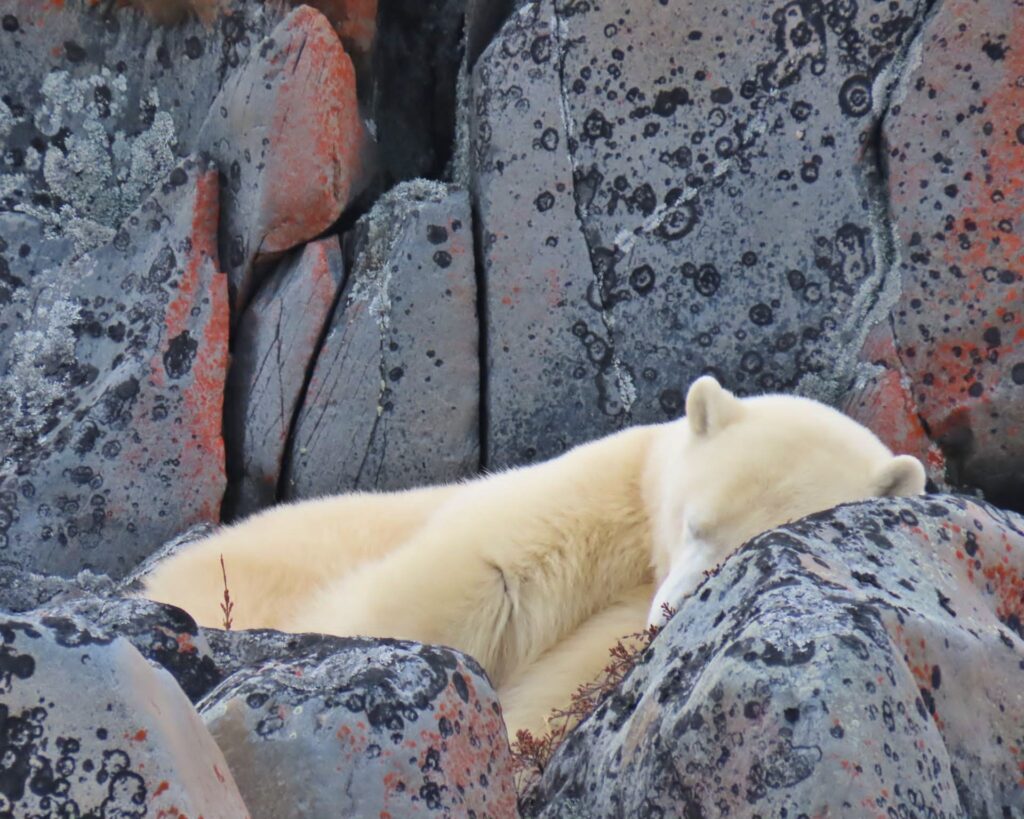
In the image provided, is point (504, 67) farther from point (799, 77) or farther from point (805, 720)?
point (805, 720)

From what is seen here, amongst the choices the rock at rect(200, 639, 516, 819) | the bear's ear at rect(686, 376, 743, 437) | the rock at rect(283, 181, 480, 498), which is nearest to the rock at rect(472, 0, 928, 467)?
the rock at rect(283, 181, 480, 498)

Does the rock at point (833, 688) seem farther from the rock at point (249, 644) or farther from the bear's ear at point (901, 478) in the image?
the bear's ear at point (901, 478)

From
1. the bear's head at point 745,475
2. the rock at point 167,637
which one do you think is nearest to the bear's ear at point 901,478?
the bear's head at point 745,475

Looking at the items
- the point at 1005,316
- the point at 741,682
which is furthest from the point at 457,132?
the point at 741,682

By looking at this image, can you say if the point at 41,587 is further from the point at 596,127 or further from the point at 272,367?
the point at 596,127

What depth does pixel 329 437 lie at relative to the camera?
546cm

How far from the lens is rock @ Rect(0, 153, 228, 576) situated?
5.36 metres

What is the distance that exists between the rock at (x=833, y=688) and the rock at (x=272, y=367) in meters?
2.96

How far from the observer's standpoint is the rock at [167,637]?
8.38ft

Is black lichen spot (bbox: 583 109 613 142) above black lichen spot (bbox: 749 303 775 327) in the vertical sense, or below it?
above

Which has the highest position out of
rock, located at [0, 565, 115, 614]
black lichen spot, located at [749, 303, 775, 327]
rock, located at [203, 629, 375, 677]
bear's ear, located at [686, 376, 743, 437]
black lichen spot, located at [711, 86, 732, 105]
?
black lichen spot, located at [711, 86, 732, 105]

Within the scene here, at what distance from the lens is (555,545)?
436 cm

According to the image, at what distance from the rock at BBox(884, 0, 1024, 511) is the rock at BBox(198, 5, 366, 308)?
2.28 meters

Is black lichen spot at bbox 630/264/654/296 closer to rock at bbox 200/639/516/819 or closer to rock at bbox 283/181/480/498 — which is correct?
rock at bbox 283/181/480/498
